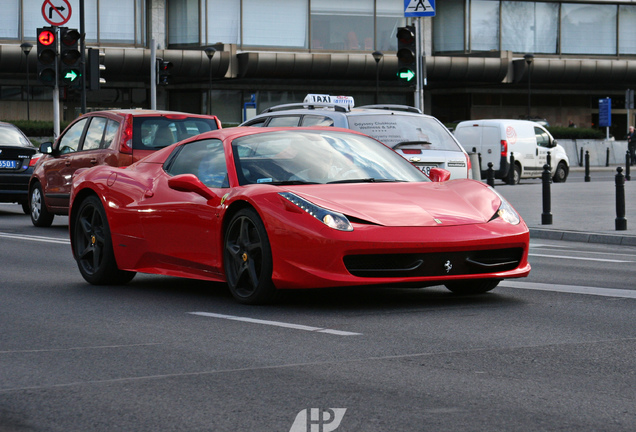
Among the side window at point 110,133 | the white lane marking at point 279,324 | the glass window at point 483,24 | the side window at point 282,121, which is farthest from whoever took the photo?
the glass window at point 483,24

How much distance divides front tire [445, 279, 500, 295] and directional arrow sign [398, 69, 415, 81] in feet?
39.3

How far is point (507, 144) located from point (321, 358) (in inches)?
977

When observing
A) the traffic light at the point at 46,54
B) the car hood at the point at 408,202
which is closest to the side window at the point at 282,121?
the traffic light at the point at 46,54

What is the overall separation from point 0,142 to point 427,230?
43.2ft

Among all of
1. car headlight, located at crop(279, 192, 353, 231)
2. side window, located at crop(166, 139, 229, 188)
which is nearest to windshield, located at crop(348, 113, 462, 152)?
side window, located at crop(166, 139, 229, 188)

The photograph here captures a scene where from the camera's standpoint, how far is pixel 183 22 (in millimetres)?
50688

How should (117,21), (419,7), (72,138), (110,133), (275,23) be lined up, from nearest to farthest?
(110,133) → (72,138) → (419,7) → (117,21) → (275,23)

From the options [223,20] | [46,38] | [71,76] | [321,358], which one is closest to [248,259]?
[321,358]

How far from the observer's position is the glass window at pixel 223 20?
5056cm

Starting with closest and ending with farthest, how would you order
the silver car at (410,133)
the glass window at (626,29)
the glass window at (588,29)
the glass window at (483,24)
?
the silver car at (410,133), the glass window at (483,24), the glass window at (588,29), the glass window at (626,29)

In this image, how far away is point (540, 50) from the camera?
2157 inches

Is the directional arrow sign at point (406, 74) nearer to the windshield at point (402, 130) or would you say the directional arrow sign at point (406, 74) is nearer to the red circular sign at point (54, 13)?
the windshield at point (402, 130)

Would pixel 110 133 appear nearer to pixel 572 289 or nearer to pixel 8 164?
pixel 8 164

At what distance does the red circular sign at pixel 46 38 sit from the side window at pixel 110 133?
6573 mm
